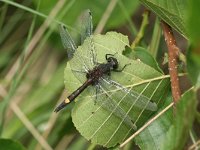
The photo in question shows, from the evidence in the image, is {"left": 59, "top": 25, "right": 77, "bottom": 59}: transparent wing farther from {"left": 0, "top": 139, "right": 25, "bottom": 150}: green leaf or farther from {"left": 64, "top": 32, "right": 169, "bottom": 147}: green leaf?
{"left": 0, "top": 139, "right": 25, "bottom": 150}: green leaf

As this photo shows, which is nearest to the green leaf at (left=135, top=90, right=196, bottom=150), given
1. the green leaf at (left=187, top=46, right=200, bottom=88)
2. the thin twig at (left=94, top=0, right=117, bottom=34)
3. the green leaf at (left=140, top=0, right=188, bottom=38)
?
the green leaf at (left=187, top=46, right=200, bottom=88)

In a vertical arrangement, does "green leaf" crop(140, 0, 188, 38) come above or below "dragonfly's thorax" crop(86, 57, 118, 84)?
above

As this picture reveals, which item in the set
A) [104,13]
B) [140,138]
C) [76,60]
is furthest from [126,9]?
[140,138]

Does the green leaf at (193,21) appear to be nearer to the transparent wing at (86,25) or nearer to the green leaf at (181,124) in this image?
the green leaf at (181,124)

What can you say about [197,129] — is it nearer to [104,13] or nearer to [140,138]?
[104,13]

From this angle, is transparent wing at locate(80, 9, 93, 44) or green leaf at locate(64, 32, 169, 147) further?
transparent wing at locate(80, 9, 93, 44)

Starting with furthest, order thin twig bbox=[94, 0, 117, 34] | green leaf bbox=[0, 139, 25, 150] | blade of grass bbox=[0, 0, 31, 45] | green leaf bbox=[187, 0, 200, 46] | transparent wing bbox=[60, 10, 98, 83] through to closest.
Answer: blade of grass bbox=[0, 0, 31, 45] < thin twig bbox=[94, 0, 117, 34] < transparent wing bbox=[60, 10, 98, 83] < green leaf bbox=[0, 139, 25, 150] < green leaf bbox=[187, 0, 200, 46]

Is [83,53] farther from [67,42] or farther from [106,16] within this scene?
[106,16]
